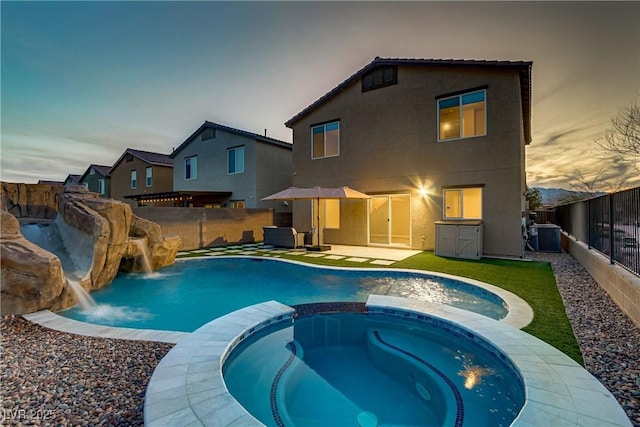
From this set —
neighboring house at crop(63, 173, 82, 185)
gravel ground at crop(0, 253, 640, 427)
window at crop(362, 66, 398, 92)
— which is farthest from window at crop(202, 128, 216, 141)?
neighboring house at crop(63, 173, 82, 185)

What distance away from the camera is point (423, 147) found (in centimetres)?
1291

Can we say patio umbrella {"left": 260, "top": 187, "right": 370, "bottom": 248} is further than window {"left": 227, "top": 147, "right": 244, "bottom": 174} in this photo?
No

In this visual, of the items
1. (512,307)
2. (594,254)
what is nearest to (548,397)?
(512,307)

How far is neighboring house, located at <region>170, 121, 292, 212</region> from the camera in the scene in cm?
1944

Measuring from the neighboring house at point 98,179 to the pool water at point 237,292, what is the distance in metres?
28.3

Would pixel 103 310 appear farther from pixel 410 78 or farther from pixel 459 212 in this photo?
pixel 410 78

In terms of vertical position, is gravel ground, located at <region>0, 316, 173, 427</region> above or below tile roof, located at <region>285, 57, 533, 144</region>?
below

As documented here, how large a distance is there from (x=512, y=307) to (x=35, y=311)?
30.0 feet

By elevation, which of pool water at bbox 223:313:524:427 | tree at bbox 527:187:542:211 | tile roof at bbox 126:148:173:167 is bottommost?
pool water at bbox 223:313:524:427

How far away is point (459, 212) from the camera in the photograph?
40.2 ft

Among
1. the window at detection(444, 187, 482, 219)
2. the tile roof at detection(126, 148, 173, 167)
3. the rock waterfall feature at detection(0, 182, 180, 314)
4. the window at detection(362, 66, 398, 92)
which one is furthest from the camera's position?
the tile roof at detection(126, 148, 173, 167)

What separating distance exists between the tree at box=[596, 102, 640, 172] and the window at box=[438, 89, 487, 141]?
663 cm

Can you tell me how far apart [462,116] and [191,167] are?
19.6 m

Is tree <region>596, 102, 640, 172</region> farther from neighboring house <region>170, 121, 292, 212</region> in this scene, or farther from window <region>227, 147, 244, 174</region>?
window <region>227, 147, 244, 174</region>
